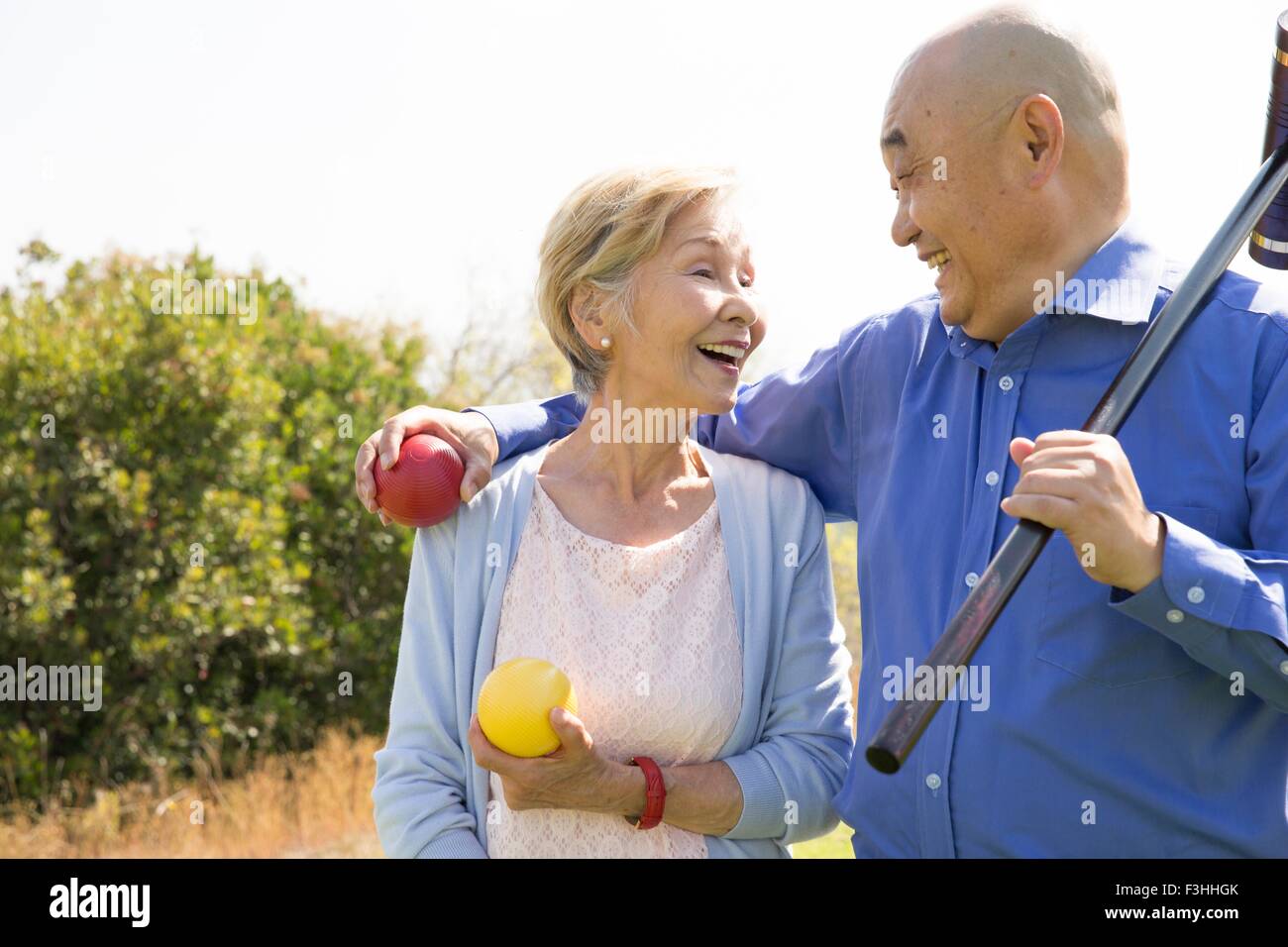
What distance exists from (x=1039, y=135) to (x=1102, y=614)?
1035 mm

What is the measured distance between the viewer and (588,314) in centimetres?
348

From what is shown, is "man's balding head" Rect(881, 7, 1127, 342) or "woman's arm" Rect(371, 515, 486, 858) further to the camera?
"woman's arm" Rect(371, 515, 486, 858)

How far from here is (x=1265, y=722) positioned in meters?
2.68

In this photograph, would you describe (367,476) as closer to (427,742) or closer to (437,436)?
(437,436)

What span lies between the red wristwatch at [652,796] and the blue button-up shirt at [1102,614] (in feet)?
1.31

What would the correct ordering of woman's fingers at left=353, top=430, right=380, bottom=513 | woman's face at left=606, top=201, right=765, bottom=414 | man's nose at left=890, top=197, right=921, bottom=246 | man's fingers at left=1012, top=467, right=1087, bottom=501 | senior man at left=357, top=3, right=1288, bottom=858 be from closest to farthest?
man's fingers at left=1012, top=467, right=1087, bottom=501 < senior man at left=357, top=3, right=1288, bottom=858 < man's nose at left=890, top=197, right=921, bottom=246 < woman's fingers at left=353, top=430, right=380, bottom=513 < woman's face at left=606, top=201, right=765, bottom=414

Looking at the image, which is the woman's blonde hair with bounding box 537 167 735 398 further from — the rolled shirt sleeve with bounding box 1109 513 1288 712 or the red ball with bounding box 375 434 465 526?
the rolled shirt sleeve with bounding box 1109 513 1288 712

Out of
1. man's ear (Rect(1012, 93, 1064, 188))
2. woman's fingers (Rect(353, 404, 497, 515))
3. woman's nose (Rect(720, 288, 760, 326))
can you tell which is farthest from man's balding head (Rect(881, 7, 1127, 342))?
woman's fingers (Rect(353, 404, 497, 515))

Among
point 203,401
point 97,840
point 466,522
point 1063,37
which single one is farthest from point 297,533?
point 1063,37

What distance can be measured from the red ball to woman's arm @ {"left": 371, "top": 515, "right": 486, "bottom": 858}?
0.39 feet

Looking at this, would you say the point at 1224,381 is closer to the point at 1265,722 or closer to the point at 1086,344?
the point at 1086,344

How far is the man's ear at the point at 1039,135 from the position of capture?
291 centimetres

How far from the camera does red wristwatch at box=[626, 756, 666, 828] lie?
9.85 ft

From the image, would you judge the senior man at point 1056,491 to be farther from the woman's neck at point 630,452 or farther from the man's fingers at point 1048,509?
the woman's neck at point 630,452
